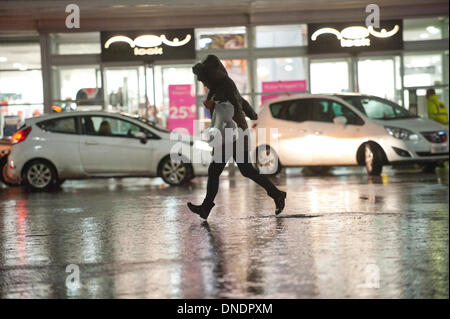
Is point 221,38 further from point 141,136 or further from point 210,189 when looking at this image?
point 210,189

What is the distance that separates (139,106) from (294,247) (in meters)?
16.4

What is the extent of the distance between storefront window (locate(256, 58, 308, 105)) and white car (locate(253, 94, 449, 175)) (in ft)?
15.6

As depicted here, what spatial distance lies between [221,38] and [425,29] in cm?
567

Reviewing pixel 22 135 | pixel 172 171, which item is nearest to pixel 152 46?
pixel 22 135

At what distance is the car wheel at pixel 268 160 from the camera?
1830cm

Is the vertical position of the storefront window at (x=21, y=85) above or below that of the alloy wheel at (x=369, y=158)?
above

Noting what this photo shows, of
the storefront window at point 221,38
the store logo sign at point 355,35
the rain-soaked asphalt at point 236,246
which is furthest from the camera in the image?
the storefront window at point 221,38

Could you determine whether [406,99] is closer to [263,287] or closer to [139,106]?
[139,106]

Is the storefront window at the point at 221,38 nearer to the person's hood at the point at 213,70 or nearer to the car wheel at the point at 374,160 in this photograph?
the car wheel at the point at 374,160

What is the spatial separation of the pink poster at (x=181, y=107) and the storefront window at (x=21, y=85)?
3.75 m

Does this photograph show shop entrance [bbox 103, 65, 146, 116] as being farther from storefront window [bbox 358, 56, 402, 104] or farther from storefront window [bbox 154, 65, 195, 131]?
storefront window [bbox 358, 56, 402, 104]

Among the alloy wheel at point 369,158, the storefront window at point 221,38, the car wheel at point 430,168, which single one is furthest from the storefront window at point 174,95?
the car wheel at point 430,168

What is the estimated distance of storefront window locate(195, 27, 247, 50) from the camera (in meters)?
23.4
